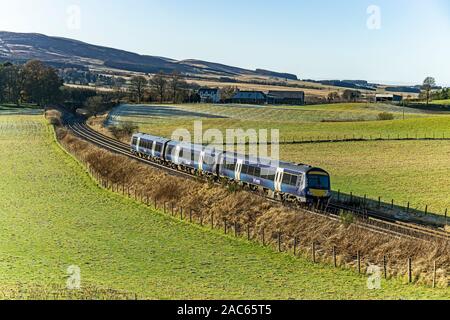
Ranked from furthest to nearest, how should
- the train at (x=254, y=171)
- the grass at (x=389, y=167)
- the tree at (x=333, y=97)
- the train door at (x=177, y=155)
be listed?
the tree at (x=333, y=97) → the train door at (x=177, y=155) → the grass at (x=389, y=167) → the train at (x=254, y=171)

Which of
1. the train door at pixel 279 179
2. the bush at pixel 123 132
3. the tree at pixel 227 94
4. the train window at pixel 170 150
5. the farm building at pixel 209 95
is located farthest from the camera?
the farm building at pixel 209 95

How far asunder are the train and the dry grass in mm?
1681

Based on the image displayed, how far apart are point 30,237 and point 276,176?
48.7 ft

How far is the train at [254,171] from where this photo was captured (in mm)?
32031

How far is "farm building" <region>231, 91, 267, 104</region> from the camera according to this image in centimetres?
15988

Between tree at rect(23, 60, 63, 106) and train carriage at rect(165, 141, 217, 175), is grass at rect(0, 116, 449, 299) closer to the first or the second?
train carriage at rect(165, 141, 217, 175)

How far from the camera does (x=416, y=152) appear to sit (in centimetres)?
5897

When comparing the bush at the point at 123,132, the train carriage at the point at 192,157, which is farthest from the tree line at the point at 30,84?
the train carriage at the point at 192,157

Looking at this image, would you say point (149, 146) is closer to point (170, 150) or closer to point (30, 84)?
point (170, 150)

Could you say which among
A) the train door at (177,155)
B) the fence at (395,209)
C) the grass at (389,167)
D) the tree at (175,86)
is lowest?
the fence at (395,209)

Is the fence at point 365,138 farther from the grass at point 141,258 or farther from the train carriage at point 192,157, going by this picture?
the grass at point 141,258

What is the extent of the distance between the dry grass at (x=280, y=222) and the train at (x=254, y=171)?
168 cm

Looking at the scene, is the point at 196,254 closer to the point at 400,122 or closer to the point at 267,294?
the point at 267,294
